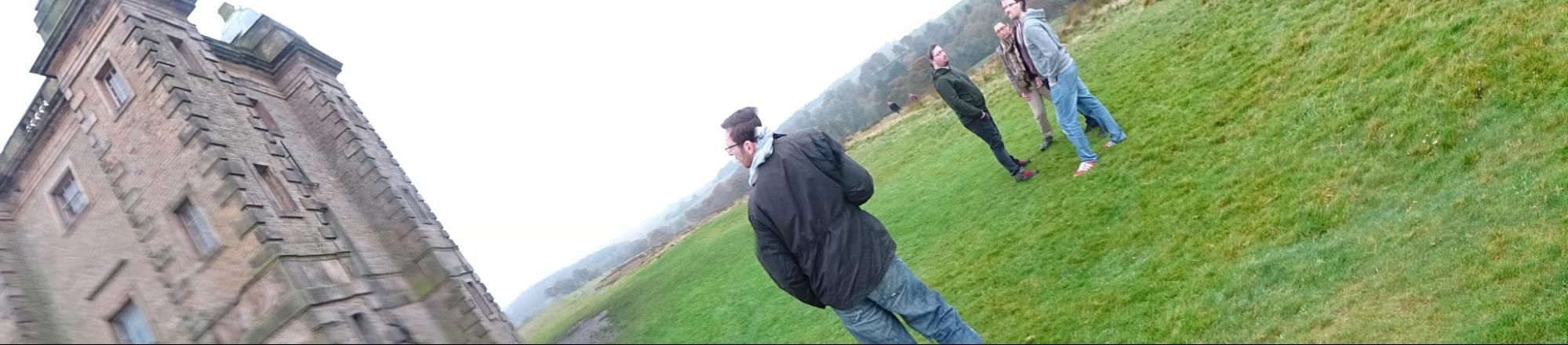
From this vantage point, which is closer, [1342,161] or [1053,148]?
[1342,161]

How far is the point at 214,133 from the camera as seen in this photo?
327cm

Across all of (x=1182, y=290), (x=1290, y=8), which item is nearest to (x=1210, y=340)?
(x=1182, y=290)

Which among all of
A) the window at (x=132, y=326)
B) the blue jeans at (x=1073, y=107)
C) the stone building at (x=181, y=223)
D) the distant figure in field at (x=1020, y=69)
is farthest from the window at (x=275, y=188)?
the distant figure in field at (x=1020, y=69)

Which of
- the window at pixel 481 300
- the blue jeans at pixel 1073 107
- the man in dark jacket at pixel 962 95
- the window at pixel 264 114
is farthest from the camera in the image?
the man in dark jacket at pixel 962 95

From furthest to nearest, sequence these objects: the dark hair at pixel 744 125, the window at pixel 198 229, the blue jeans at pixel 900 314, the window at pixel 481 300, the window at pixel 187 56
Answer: the blue jeans at pixel 900 314 → the dark hair at pixel 744 125 → the window at pixel 187 56 → the window at pixel 198 229 → the window at pixel 481 300

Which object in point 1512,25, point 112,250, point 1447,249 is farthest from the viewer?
point 1512,25

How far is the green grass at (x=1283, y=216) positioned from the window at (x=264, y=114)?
2029 millimetres

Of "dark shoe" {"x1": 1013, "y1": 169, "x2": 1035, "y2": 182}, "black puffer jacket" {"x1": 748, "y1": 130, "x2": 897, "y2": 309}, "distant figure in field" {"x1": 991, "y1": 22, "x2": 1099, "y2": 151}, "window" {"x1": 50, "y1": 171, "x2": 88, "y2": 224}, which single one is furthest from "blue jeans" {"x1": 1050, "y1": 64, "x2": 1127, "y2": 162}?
"window" {"x1": 50, "y1": 171, "x2": 88, "y2": 224}

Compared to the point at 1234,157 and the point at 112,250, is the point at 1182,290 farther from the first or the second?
the point at 112,250

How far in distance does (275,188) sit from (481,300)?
4.13 feet

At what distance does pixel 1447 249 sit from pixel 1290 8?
26.7 ft

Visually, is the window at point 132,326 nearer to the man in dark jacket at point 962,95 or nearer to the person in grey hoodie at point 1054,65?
the man in dark jacket at point 962,95

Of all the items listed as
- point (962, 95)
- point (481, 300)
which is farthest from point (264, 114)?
point (962, 95)

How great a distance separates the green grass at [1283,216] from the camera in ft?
16.1
